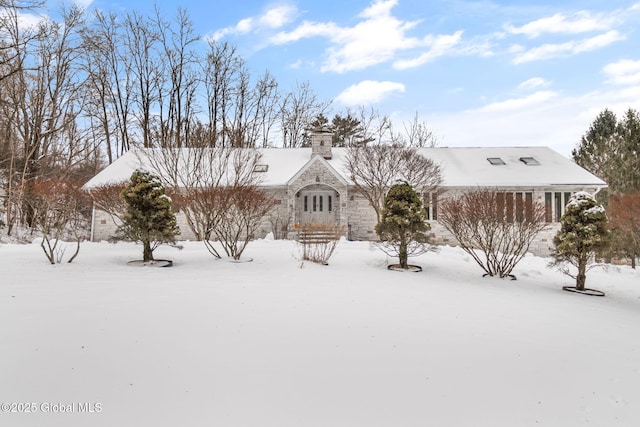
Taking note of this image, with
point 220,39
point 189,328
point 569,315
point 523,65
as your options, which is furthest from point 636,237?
point 220,39

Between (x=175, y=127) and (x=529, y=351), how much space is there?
25.1 metres

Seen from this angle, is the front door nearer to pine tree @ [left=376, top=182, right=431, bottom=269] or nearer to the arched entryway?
the arched entryway

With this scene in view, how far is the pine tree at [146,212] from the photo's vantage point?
9062 millimetres

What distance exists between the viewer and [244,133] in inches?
975

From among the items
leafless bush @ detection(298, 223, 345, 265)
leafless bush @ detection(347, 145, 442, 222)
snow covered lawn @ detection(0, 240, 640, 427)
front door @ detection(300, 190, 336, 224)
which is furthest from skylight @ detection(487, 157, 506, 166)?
snow covered lawn @ detection(0, 240, 640, 427)

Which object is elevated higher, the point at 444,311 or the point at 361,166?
the point at 361,166

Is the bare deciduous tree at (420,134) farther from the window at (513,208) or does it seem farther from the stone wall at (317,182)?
the window at (513,208)

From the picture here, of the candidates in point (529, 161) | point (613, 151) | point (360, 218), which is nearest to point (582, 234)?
point (360, 218)

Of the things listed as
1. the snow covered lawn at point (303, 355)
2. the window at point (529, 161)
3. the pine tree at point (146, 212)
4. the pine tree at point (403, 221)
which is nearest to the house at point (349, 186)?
the window at point (529, 161)

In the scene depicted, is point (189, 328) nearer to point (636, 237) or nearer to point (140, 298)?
point (140, 298)

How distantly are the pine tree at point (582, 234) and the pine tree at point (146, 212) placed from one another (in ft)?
31.7

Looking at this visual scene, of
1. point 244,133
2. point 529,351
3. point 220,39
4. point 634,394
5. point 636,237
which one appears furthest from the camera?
point 244,133

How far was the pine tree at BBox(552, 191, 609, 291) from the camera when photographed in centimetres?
812

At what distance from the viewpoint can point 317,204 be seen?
57.9ft
